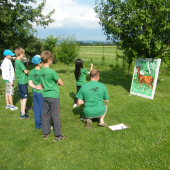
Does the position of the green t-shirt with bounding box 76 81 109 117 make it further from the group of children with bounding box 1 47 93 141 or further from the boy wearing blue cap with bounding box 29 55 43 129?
the boy wearing blue cap with bounding box 29 55 43 129

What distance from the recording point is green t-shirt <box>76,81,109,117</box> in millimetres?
4254

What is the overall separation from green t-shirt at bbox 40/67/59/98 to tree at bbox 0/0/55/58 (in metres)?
11.6

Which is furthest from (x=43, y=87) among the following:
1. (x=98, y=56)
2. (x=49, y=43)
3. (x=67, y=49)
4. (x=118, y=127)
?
(x=98, y=56)

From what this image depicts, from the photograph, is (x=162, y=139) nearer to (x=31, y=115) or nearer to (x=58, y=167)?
(x=58, y=167)

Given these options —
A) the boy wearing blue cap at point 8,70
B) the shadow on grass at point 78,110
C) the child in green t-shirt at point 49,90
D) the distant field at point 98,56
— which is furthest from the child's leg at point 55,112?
the distant field at point 98,56

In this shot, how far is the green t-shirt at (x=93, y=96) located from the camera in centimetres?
425

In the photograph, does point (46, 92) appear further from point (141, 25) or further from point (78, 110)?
point (141, 25)

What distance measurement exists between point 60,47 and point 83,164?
12.7 m

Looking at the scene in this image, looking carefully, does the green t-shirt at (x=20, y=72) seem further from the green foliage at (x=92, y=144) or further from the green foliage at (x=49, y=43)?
the green foliage at (x=49, y=43)

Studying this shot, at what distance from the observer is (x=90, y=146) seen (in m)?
3.81

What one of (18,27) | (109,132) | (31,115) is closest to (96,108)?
(109,132)

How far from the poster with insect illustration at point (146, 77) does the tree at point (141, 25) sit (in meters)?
0.43

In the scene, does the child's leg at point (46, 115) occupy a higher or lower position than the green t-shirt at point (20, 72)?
lower

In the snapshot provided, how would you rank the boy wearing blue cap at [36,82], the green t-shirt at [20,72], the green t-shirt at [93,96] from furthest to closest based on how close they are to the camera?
the green t-shirt at [20,72], the boy wearing blue cap at [36,82], the green t-shirt at [93,96]
